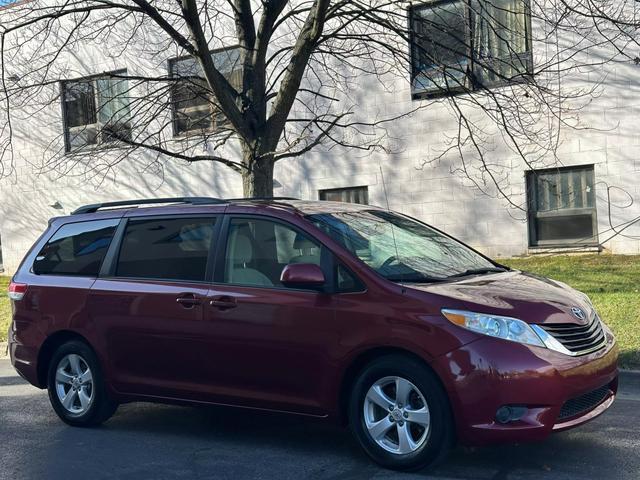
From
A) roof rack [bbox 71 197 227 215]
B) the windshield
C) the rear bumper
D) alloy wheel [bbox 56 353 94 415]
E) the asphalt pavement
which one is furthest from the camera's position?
the rear bumper

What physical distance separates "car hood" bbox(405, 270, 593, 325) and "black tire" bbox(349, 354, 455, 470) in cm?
47

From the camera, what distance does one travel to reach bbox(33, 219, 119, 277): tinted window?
6.53 m

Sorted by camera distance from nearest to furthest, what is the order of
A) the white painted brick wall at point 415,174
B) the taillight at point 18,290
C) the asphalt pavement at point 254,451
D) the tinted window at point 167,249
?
the asphalt pavement at point 254,451 < the tinted window at point 167,249 < the taillight at point 18,290 < the white painted brick wall at point 415,174

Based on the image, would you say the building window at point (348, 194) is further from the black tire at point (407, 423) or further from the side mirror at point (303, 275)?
the black tire at point (407, 423)

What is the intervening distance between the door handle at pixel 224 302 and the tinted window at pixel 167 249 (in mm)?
282

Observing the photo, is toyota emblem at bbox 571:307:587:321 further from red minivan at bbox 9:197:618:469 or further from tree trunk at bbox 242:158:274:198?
tree trunk at bbox 242:158:274:198

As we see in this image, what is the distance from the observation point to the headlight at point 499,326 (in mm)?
4613

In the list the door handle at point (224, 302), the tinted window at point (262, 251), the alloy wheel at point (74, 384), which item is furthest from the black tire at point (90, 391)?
the tinted window at point (262, 251)

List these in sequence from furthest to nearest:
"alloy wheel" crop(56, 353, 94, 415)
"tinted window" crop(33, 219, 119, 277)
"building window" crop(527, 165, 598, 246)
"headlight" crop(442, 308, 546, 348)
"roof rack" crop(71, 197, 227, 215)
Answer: "building window" crop(527, 165, 598, 246), "tinted window" crop(33, 219, 119, 277), "alloy wheel" crop(56, 353, 94, 415), "roof rack" crop(71, 197, 227, 215), "headlight" crop(442, 308, 546, 348)

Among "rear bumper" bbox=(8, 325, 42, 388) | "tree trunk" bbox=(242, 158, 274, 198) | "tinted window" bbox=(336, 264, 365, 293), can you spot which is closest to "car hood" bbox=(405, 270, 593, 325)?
"tinted window" bbox=(336, 264, 365, 293)

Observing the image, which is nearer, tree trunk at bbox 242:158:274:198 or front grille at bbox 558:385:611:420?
front grille at bbox 558:385:611:420

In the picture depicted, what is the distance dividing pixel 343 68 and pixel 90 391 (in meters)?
9.43

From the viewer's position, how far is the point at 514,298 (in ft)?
15.9

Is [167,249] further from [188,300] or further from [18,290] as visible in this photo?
[18,290]
